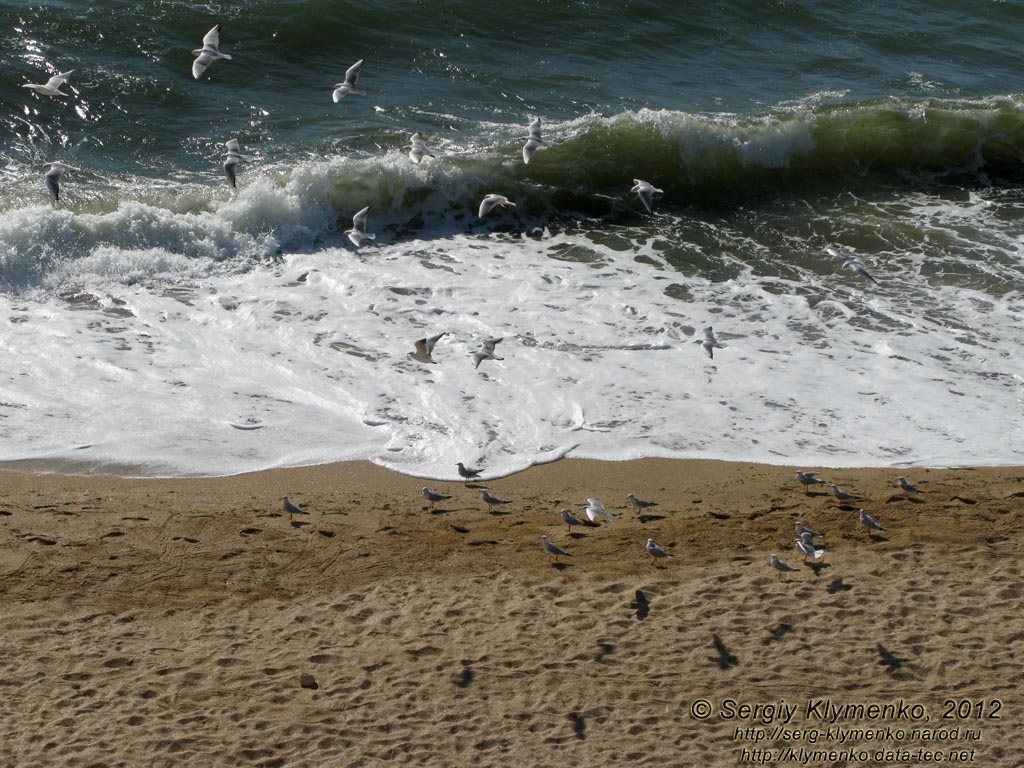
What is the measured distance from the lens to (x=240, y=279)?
1099 cm

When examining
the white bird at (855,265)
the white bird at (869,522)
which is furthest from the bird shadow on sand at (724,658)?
the white bird at (855,265)

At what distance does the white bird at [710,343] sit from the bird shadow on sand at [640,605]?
3.37 meters

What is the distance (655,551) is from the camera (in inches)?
257

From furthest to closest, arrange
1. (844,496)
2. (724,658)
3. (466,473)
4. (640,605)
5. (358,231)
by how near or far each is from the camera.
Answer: (358,231)
(466,473)
(844,496)
(640,605)
(724,658)

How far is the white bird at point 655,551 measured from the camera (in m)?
6.54

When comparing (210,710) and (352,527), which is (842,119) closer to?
(352,527)

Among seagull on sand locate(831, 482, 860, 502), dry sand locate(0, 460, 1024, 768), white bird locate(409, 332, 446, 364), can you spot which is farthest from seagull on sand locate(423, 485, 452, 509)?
seagull on sand locate(831, 482, 860, 502)

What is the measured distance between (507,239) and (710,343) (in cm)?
404

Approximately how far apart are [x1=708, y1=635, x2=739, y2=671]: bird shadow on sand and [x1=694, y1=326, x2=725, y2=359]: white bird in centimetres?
375

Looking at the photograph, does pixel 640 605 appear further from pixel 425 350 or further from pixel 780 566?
pixel 425 350

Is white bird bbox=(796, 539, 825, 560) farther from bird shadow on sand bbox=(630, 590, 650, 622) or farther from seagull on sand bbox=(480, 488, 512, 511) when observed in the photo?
seagull on sand bbox=(480, 488, 512, 511)

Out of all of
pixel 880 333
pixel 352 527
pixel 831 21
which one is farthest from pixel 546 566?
pixel 831 21

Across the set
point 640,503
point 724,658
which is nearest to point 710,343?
point 640,503

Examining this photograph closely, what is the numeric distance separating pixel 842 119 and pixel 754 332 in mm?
7859
